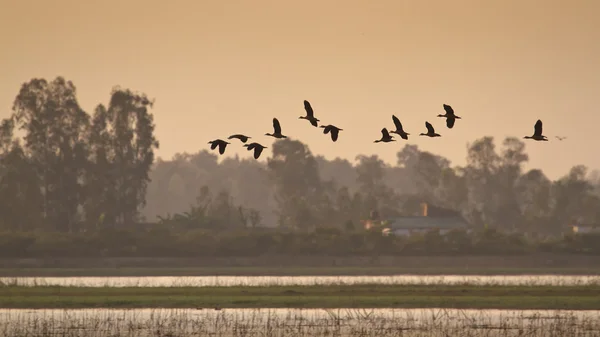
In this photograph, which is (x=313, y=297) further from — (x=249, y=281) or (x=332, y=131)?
(x=332, y=131)

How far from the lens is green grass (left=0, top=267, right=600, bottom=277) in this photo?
106750 mm

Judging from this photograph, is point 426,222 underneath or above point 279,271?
above

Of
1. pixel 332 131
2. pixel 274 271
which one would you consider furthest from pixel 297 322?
pixel 274 271

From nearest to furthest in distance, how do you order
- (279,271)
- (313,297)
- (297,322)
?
1. (297,322)
2. (313,297)
3. (279,271)

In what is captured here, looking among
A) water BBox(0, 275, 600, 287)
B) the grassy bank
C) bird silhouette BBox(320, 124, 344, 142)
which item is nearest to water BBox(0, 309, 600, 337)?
the grassy bank

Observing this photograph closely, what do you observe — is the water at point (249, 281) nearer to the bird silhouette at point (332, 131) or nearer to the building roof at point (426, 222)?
the bird silhouette at point (332, 131)

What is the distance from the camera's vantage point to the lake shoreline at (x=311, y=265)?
4313 inches

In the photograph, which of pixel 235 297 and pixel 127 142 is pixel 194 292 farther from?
pixel 127 142

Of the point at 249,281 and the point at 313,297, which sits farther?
the point at 249,281

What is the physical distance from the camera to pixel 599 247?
131250 mm

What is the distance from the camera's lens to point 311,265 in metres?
122

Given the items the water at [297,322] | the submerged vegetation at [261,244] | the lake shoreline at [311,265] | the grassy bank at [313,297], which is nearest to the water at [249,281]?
the grassy bank at [313,297]

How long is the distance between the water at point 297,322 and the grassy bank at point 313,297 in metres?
3.21

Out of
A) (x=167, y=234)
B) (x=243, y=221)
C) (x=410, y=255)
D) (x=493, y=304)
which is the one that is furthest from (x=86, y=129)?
(x=493, y=304)
